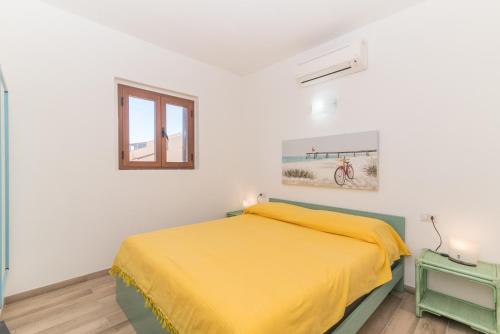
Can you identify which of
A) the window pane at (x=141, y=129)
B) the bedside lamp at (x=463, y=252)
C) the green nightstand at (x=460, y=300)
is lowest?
the green nightstand at (x=460, y=300)

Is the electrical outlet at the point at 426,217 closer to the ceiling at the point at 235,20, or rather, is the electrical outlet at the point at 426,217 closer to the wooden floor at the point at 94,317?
the wooden floor at the point at 94,317

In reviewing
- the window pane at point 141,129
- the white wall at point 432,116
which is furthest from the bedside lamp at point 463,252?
the window pane at point 141,129

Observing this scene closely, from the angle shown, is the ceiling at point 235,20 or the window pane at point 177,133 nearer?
the ceiling at point 235,20

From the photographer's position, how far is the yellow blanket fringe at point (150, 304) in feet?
4.23

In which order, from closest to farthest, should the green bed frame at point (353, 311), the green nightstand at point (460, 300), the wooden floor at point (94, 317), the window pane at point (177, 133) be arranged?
the green bed frame at point (353, 311) → the green nightstand at point (460, 300) → the wooden floor at point (94, 317) → the window pane at point (177, 133)

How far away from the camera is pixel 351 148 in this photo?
2.63 m

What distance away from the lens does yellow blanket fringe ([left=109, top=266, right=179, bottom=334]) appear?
1.29m

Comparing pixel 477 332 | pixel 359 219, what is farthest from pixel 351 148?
pixel 477 332

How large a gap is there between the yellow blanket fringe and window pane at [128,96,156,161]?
138 cm

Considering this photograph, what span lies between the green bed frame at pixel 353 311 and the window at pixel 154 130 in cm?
146

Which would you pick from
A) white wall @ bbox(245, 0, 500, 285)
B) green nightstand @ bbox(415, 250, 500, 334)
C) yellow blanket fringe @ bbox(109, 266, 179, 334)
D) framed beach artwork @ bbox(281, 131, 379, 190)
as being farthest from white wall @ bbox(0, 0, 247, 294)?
green nightstand @ bbox(415, 250, 500, 334)

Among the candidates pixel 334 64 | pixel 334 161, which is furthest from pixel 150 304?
pixel 334 64

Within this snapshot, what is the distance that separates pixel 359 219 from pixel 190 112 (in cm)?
257

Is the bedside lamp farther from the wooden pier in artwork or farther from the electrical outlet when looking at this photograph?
the wooden pier in artwork
